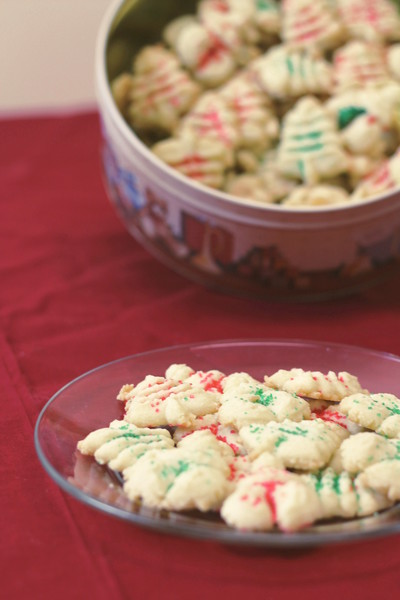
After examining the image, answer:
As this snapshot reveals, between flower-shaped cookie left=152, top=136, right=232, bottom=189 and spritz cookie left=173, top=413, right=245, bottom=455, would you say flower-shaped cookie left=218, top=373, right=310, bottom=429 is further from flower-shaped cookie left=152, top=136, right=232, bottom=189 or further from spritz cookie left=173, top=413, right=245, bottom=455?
flower-shaped cookie left=152, top=136, right=232, bottom=189

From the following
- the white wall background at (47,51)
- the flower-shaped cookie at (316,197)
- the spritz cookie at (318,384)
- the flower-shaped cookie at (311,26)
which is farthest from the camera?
the white wall background at (47,51)

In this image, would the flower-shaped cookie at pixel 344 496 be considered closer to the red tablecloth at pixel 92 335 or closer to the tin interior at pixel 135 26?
the red tablecloth at pixel 92 335

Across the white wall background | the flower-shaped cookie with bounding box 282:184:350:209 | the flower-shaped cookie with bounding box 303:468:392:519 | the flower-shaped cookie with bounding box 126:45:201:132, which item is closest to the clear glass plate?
the flower-shaped cookie with bounding box 303:468:392:519

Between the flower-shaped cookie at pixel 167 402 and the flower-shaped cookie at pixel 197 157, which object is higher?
the flower-shaped cookie at pixel 197 157

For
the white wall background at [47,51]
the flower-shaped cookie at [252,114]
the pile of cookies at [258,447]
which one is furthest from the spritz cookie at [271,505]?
the white wall background at [47,51]

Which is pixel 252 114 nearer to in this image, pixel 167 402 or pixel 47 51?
pixel 167 402

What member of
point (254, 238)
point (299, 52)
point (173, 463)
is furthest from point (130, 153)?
point (173, 463)
